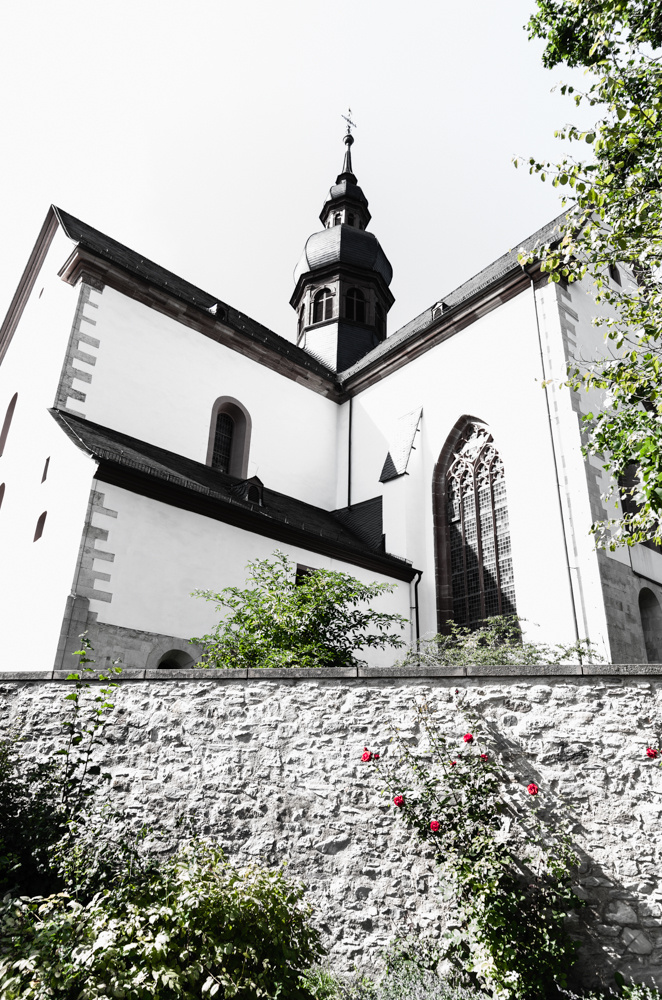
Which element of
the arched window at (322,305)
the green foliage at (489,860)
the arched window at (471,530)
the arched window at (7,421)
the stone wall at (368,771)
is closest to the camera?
the green foliage at (489,860)

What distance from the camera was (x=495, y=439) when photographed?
1213 centimetres

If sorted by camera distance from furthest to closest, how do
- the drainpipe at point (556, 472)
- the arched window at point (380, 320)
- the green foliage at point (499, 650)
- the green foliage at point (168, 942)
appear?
the arched window at point (380, 320), the drainpipe at point (556, 472), the green foliage at point (499, 650), the green foliage at point (168, 942)

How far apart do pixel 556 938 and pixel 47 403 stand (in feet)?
32.7

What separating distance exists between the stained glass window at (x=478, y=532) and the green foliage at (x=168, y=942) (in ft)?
27.0

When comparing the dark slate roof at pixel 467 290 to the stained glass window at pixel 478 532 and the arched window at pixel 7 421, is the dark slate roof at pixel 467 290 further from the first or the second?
the arched window at pixel 7 421

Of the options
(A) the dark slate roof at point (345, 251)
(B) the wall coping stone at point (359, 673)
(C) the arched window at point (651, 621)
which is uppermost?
(A) the dark slate roof at point (345, 251)

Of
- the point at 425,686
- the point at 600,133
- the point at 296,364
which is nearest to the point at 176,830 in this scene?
the point at 425,686

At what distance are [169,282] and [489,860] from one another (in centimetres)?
1324

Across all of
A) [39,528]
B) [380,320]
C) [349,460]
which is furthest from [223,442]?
[380,320]

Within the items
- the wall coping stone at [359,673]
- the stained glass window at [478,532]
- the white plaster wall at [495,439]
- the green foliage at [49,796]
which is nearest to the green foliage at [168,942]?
the green foliage at [49,796]

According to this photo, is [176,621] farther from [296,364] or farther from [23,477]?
[296,364]

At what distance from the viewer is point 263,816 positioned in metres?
4.59

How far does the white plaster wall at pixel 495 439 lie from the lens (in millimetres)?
10359

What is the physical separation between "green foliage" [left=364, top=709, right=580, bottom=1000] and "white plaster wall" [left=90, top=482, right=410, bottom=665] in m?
4.65
